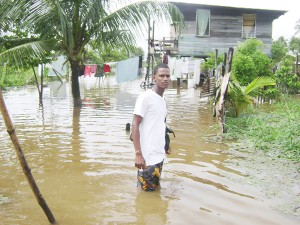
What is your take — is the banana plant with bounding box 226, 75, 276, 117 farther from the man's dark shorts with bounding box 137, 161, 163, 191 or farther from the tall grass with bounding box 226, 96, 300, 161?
the man's dark shorts with bounding box 137, 161, 163, 191

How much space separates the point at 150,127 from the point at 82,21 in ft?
26.3

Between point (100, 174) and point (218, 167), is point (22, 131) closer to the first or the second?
point (100, 174)

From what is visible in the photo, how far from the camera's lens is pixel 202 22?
Answer: 2114 centimetres

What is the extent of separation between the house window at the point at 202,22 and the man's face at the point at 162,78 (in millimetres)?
17890

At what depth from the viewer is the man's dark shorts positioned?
407 cm

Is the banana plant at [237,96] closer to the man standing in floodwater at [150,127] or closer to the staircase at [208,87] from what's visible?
the staircase at [208,87]

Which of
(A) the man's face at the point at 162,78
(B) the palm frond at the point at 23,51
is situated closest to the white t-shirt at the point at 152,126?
(A) the man's face at the point at 162,78

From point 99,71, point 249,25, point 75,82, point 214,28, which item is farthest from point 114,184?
point 99,71

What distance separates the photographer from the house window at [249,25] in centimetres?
2167

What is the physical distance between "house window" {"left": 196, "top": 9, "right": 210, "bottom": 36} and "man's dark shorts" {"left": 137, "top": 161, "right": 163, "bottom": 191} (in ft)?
59.1

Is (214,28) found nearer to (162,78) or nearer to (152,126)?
(162,78)

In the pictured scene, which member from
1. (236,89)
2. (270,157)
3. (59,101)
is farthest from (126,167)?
(59,101)

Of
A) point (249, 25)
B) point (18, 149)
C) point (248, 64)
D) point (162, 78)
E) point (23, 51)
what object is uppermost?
point (249, 25)

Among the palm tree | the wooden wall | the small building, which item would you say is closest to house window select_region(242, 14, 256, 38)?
the small building
